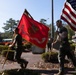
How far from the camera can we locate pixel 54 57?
14805 mm

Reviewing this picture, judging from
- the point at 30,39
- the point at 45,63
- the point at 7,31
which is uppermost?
the point at 7,31

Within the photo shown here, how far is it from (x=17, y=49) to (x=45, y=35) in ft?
4.22

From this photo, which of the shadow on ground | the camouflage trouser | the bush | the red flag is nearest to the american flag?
the camouflage trouser

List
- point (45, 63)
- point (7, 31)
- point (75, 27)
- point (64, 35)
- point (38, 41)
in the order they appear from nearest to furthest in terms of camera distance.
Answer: point (64, 35)
point (75, 27)
point (38, 41)
point (45, 63)
point (7, 31)

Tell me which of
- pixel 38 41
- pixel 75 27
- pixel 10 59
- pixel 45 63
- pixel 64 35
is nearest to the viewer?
pixel 64 35

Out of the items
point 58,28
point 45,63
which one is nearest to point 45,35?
point 58,28

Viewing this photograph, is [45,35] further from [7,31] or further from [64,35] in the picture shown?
[7,31]

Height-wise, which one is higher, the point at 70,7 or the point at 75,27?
the point at 70,7

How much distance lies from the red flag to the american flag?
4.84 ft

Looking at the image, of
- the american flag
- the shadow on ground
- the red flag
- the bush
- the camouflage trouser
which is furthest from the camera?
the bush

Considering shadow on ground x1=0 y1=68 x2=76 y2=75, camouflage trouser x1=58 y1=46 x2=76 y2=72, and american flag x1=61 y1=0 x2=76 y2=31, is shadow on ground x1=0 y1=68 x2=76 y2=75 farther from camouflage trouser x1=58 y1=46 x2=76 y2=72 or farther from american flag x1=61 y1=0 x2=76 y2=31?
american flag x1=61 y1=0 x2=76 y2=31

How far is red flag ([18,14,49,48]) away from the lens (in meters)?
11.5

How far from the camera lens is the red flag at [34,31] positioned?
11.5 metres

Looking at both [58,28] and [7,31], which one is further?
[7,31]
